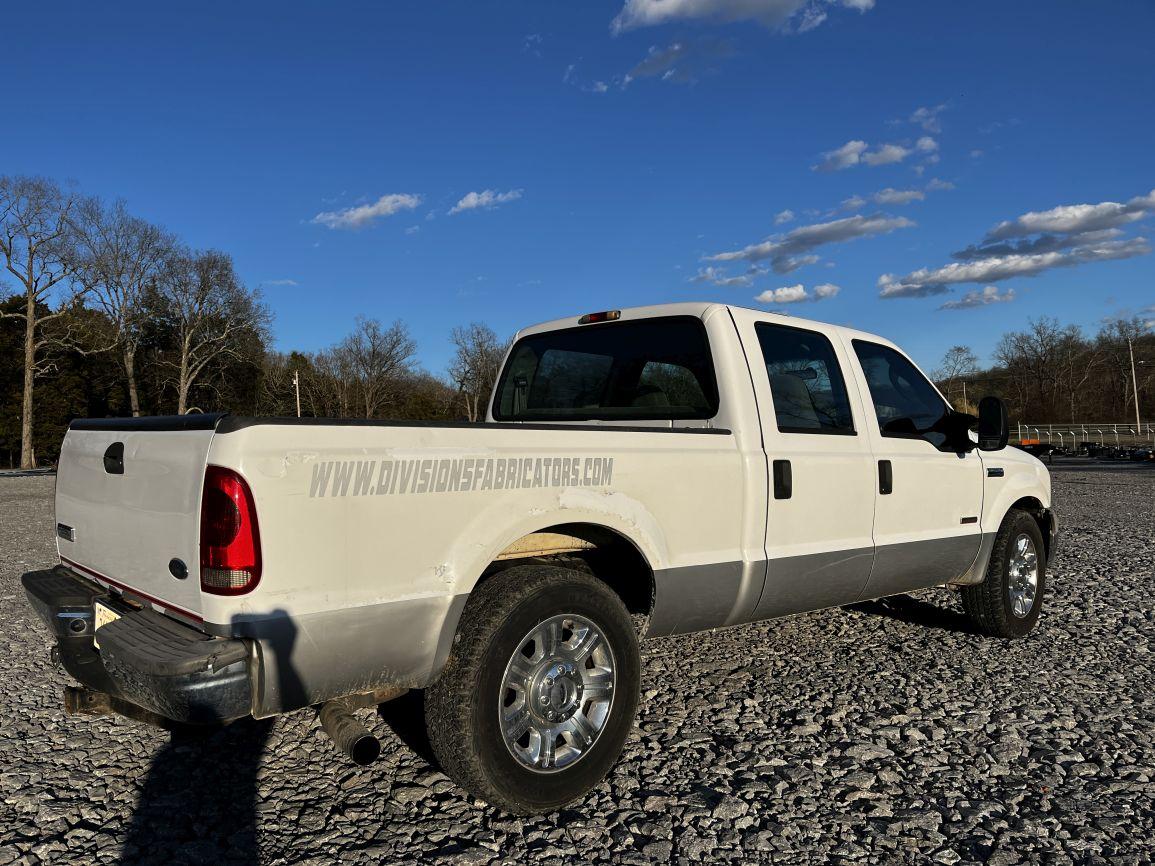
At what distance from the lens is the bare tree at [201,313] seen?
42.3 m

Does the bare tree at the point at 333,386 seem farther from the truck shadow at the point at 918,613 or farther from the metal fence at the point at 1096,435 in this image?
the truck shadow at the point at 918,613

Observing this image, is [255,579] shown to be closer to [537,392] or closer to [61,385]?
[537,392]

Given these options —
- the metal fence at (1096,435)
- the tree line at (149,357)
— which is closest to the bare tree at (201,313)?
the tree line at (149,357)

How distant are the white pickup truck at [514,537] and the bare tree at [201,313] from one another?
141ft

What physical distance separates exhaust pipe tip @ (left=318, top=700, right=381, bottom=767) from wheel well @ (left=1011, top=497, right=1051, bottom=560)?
455 cm

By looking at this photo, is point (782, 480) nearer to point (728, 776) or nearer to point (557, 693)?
A: point (728, 776)

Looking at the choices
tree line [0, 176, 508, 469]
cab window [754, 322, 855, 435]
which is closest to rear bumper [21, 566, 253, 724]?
cab window [754, 322, 855, 435]

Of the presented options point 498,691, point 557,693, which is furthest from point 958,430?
point 498,691

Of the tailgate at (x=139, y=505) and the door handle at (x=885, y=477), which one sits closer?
the tailgate at (x=139, y=505)

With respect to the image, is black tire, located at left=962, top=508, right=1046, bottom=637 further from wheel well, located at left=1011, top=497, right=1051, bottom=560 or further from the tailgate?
the tailgate

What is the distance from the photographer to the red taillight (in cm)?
232

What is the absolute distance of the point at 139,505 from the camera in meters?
2.77

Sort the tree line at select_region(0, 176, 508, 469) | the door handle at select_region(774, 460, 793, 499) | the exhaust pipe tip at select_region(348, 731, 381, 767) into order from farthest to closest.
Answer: the tree line at select_region(0, 176, 508, 469)
the door handle at select_region(774, 460, 793, 499)
the exhaust pipe tip at select_region(348, 731, 381, 767)

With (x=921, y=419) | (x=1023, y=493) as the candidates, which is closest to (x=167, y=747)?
(x=921, y=419)
